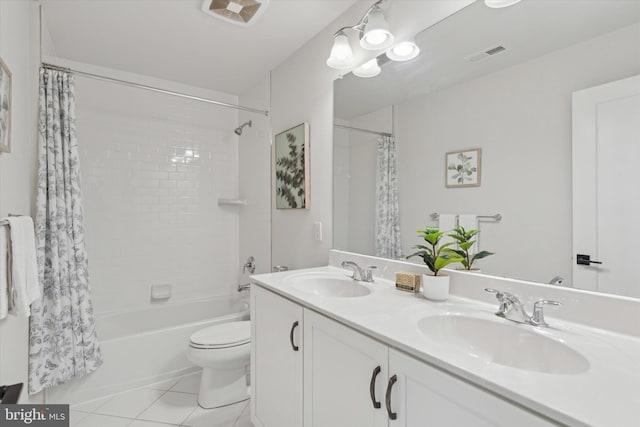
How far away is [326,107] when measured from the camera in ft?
6.51

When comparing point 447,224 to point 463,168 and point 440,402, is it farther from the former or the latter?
point 440,402

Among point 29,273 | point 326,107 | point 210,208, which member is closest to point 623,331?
point 326,107

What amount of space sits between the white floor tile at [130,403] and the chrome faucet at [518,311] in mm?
2156

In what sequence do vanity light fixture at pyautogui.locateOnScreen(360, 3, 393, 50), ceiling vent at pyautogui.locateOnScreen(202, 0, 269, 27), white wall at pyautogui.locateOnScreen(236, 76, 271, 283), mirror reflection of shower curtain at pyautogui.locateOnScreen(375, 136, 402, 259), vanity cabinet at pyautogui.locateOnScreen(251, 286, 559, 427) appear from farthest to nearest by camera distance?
white wall at pyautogui.locateOnScreen(236, 76, 271, 283)
ceiling vent at pyautogui.locateOnScreen(202, 0, 269, 27)
mirror reflection of shower curtain at pyautogui.locateOnScreen(375, 136, 402, 259)
vanity light fixture at pyautogui.locateOnScreen(360, 3, 393, 50)
vanity cabinet at pyautogui.locateOnScreen(251, 286, 559, 427)

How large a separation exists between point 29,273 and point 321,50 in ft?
6.57

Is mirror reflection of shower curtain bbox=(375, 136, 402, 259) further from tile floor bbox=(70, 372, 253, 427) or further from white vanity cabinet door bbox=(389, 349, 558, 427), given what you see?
tile floor bbox=(70, 372, 253, 427)

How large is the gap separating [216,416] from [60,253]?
4.55 ft

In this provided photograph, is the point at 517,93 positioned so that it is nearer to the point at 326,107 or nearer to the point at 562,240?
the point at 562,240

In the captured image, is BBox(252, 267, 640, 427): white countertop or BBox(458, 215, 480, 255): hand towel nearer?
BBox(252, 267, 640, 427): white countertop

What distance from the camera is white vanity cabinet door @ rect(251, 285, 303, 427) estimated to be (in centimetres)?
126

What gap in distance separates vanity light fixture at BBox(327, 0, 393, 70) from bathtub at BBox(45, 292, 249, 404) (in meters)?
2.02

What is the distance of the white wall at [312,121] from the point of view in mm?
1970

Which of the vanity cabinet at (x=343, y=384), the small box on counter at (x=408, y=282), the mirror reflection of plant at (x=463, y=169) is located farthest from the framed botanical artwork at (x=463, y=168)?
the vanity cabinet at (x=343, y=384)

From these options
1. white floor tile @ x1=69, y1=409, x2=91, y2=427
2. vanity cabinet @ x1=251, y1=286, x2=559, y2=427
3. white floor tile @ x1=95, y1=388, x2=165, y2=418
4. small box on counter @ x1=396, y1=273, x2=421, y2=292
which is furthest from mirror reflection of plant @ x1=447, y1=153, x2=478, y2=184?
white floor tile @ x1=69, y1=409, x2=91, y2=427
